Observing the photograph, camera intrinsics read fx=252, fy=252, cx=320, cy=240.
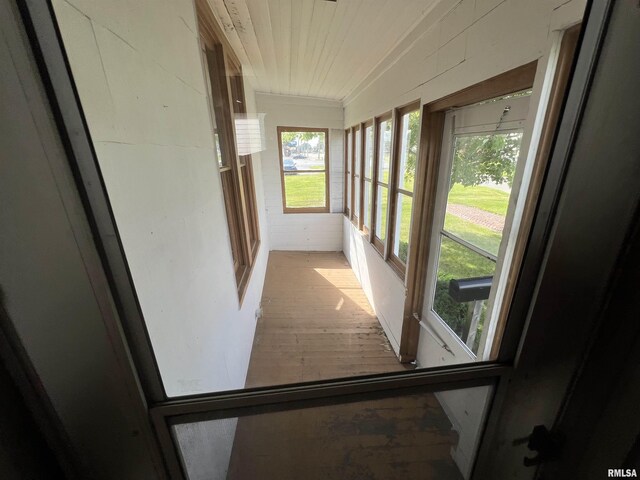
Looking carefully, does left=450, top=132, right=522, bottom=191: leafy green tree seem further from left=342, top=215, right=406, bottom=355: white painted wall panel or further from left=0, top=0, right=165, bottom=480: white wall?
left=0, top=0, right=165, bottom=480: white wall

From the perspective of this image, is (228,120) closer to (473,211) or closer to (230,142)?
(230,142)

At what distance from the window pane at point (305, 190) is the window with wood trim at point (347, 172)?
43 cm

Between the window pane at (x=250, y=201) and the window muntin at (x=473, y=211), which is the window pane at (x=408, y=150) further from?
the window pane at (x=250, y=201)

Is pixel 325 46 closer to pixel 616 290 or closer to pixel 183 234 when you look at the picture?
pixel 183 234

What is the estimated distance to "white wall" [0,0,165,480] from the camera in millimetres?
277

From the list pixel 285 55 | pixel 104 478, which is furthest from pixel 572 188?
pixel 285 55

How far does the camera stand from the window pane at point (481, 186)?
3.92 ft

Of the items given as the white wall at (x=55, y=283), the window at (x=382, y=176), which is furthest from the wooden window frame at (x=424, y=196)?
the white wall at (x=55, y=283)

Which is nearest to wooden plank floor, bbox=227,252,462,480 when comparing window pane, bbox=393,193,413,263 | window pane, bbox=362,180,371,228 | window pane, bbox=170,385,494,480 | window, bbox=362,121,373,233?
window pane, bbox=170,385,494,480

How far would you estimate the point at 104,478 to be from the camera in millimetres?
439

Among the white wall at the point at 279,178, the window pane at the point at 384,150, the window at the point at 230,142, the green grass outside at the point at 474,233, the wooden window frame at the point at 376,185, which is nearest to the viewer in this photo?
the green grass outside at the point at 474,233

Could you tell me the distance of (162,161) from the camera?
881 mm

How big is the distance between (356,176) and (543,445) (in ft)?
12.3

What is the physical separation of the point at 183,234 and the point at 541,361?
115 cm
